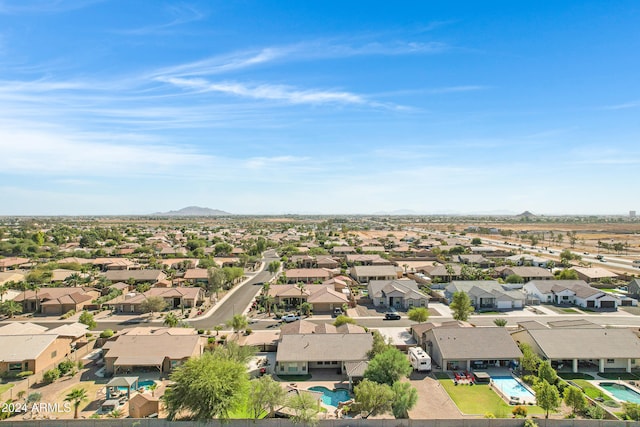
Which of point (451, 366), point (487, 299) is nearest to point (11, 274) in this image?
point (451, 366)

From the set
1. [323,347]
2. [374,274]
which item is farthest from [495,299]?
[323,347]

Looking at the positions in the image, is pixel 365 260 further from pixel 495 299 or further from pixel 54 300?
pixel 54 300

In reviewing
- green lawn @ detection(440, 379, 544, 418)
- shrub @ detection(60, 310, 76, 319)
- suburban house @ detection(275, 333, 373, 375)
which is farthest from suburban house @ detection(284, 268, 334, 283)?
green lawn @ detection(440, 379, 544, 418)

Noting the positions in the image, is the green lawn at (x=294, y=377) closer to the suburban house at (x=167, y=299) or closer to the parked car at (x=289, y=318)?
the parked car at (x=289, y=318)

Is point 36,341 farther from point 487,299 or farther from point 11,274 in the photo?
point 487,299

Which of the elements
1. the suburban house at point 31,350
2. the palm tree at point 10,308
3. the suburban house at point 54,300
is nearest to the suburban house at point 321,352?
the suburban house at point 31,350

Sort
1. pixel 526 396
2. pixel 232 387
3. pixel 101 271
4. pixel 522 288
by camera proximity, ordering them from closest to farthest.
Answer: pixel 232 387, pixel 526 396, pixel 522 288, pixel 101 271

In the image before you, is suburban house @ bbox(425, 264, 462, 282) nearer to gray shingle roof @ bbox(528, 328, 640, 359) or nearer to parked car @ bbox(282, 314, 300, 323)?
parked car @ bbox(282, 314, 300, 323)
